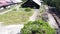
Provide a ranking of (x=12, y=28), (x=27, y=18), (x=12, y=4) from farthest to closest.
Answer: (x=12, y=4) → (x=27, y=18) → (x=12, y=28)

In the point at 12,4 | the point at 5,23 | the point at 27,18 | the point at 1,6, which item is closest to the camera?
the point at 5,23

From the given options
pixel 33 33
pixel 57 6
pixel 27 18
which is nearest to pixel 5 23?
pixel 27 18

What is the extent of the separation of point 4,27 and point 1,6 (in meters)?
13.5

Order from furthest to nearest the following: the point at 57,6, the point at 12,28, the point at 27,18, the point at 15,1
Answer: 1. the point at 15,1
2. the point at 57,6
3. the point at 27,18
4. the point at 12,28

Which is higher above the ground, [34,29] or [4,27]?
[34,29]

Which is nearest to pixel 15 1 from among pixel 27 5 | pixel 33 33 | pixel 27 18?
pixel 27 5

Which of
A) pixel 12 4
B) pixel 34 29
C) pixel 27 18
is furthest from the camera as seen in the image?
pixel 12 4

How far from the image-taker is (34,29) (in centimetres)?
1914

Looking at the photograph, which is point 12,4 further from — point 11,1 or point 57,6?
point 57,6

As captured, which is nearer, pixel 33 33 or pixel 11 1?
pixel 33 33

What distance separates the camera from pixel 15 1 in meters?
44.2

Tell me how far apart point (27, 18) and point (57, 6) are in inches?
311

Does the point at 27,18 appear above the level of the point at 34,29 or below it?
below

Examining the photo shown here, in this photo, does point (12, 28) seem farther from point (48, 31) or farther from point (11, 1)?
point (11, 1)
